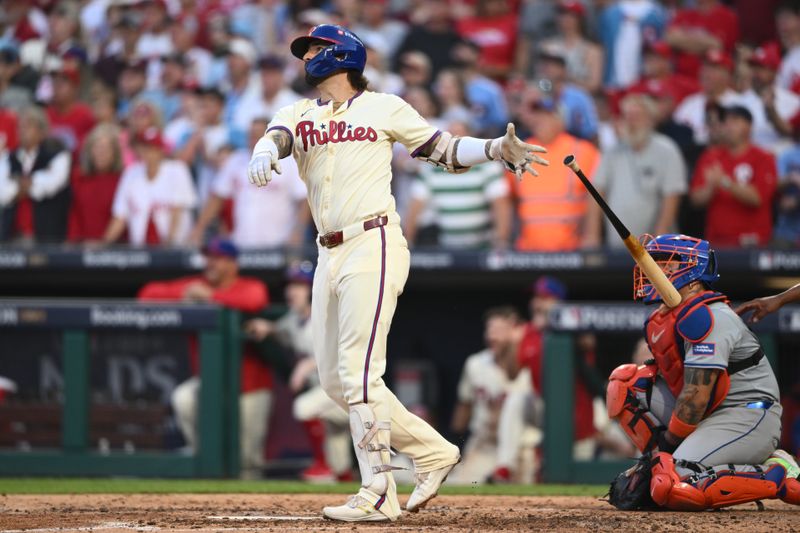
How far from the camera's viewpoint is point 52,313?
29.0ft

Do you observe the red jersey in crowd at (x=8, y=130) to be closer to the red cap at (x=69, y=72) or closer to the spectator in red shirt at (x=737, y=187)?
the red cap at (x=69, y=72)

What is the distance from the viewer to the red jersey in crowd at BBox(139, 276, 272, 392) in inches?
352

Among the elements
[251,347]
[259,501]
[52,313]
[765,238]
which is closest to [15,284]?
[52,313]

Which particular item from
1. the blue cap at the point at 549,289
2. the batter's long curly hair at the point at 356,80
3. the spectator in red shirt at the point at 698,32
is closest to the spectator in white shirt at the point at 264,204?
the blue cap at the point at 549,289

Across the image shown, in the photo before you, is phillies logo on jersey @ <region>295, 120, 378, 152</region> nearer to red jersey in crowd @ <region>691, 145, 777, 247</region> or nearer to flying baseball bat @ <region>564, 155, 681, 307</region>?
flying baseball bat @ <region>564, 155, 681, 307</region>

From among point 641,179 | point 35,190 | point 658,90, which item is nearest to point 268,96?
point 35,190

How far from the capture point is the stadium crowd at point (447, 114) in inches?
367

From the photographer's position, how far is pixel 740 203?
358 inches

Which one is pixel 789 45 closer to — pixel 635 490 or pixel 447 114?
pixel 447 114

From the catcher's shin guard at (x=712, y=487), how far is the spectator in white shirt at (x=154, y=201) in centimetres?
585

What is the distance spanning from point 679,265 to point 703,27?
5.54 m

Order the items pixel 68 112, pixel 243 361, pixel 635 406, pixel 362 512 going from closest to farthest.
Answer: pixel 362 512 < pixel 635 406 < pixel 243 361 < pixel 68 112

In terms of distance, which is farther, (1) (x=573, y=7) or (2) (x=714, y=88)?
(1) (x=573, y=7)

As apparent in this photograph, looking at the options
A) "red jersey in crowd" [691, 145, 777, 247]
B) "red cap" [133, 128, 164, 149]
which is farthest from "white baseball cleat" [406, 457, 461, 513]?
"red cap" [133, 128, 164, 149]
